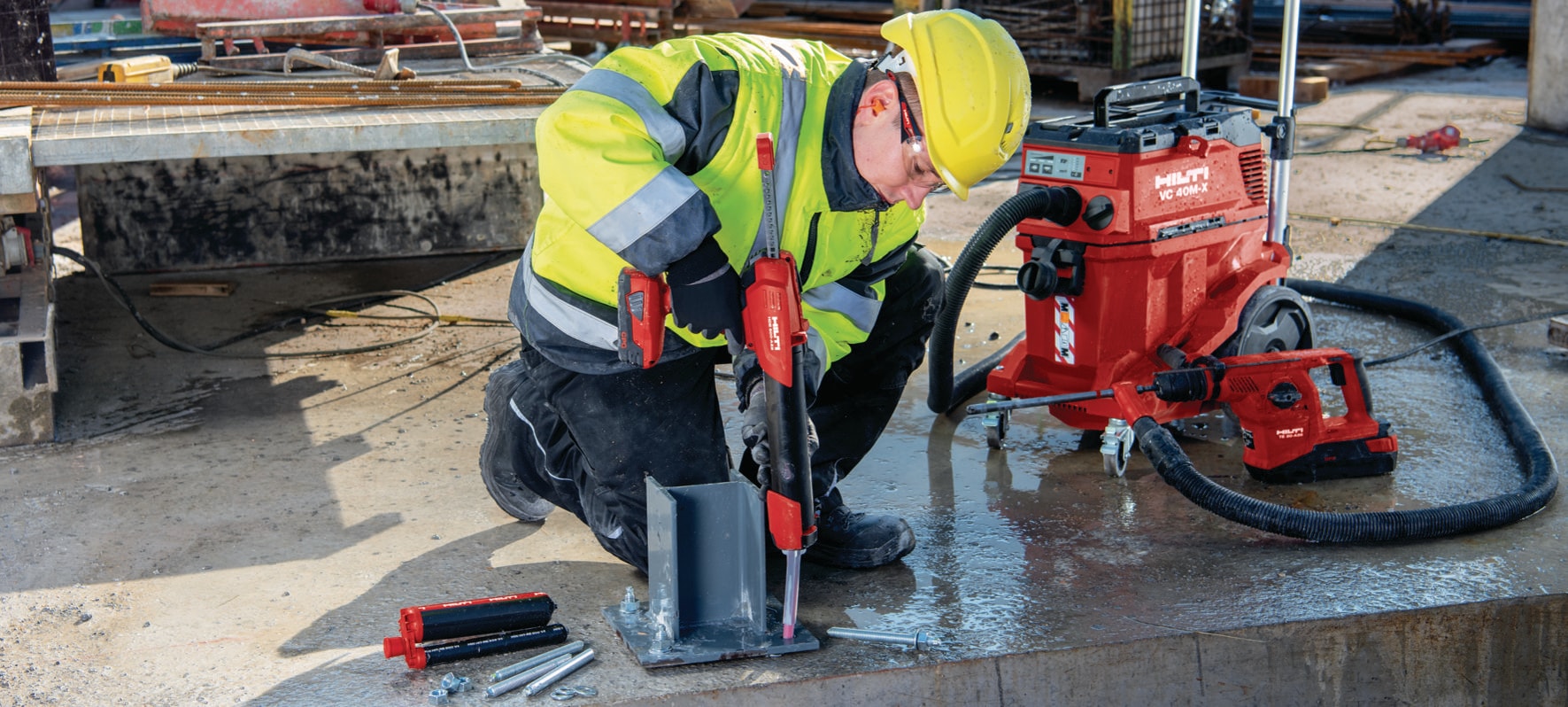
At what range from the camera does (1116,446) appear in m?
3.40

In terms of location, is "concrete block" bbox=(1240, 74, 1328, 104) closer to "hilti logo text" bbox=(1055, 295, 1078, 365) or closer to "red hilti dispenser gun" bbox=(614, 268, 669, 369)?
"hilti logo text" bbox=(1055, 295, 1078, 365)

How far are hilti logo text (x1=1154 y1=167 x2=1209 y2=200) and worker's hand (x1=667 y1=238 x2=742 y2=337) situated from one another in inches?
57.7

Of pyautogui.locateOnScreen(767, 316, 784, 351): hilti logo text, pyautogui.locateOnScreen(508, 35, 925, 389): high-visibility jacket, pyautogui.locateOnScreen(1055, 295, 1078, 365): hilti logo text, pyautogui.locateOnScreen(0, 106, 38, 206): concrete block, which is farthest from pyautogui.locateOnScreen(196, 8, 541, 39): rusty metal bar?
pyautogui.locateOnScreen(767, 316, 784, 351): hilti logo text

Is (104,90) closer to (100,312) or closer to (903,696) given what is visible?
(100,312)

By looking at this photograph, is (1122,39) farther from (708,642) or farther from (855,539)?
(708,642)

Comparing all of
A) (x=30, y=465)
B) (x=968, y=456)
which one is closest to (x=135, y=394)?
(x=30, y=465)

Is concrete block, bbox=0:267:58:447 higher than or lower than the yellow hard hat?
lower

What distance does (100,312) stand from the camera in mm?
4953

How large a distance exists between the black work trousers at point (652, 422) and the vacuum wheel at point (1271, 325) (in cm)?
100

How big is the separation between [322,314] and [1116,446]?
9.78 ft

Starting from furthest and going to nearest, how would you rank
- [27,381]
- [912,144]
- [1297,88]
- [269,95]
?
[1297,88] < [269,95] < [27,381] < [912,144]

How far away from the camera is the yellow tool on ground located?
5160 mm

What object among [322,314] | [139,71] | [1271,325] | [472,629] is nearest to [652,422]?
[472,629]

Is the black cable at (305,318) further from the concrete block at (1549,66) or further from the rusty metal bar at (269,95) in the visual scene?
the concrete block at (1549,66)
